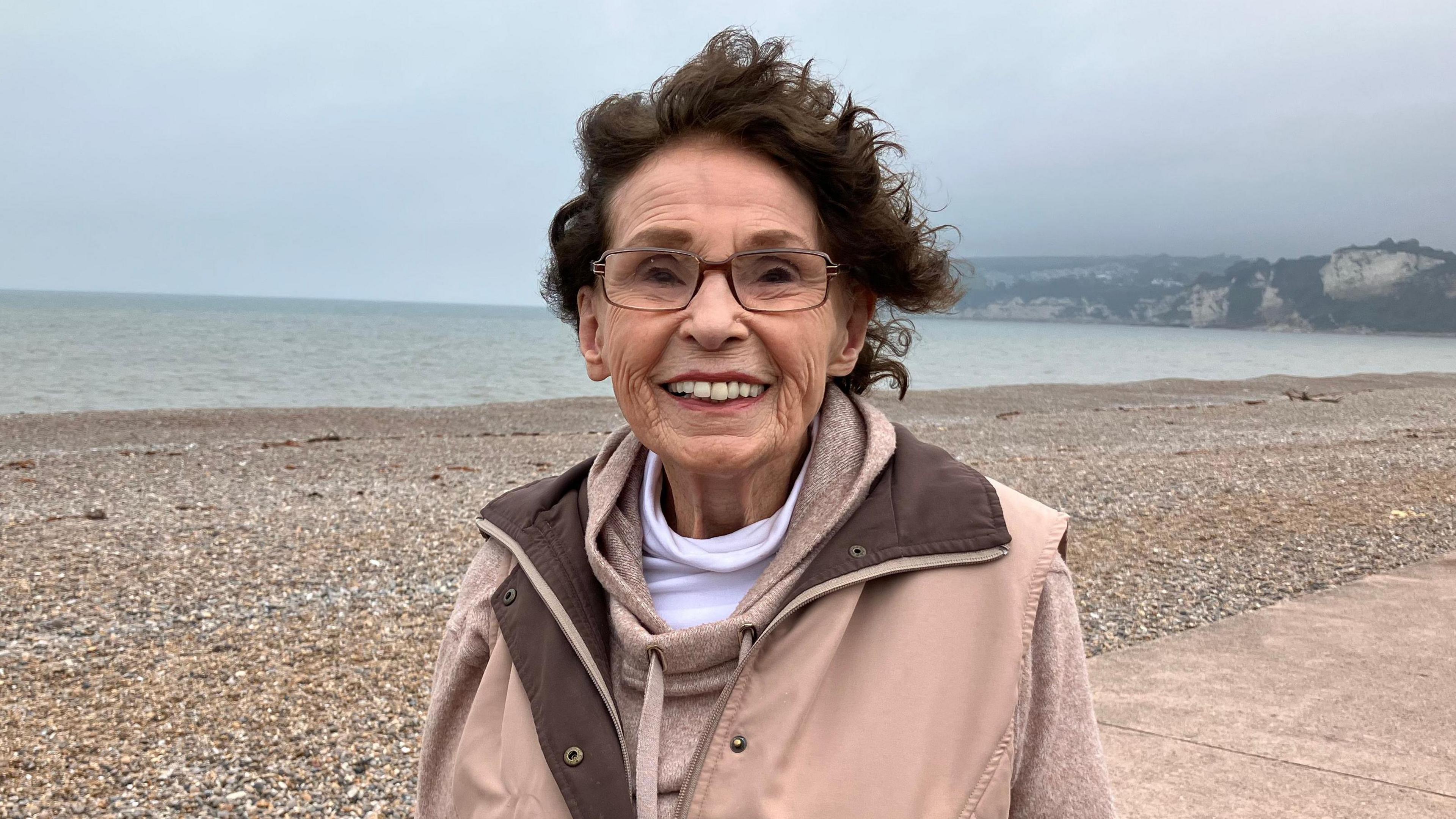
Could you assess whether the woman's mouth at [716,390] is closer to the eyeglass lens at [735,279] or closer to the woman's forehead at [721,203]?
the eyeglass lens at [735,279]

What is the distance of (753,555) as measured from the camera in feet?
6.29

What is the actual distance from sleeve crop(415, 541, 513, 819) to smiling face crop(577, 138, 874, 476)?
0.41m

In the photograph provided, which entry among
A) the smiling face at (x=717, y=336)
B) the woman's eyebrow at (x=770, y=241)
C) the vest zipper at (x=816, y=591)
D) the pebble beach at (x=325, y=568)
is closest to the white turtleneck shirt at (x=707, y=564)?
the smiling face at (x=717, y=336)

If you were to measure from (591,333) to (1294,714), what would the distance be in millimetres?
3704

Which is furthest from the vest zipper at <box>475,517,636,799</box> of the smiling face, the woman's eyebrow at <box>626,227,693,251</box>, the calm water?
the calm water

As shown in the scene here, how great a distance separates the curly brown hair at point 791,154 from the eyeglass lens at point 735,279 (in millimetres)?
104

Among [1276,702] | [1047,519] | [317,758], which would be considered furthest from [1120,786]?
[317,758]

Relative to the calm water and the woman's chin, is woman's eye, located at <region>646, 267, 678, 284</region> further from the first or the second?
the calm water

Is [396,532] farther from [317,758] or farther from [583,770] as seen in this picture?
[583,770]

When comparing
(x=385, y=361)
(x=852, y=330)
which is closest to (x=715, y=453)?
(x=852, y=330)

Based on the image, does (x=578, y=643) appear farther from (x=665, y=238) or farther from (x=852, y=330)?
(x=852, y=330)

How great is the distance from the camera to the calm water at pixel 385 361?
3381 cm

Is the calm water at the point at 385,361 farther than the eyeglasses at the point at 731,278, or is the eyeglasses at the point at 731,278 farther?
the calm water at the point at 385,361

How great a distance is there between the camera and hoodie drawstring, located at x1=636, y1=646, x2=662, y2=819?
1.67 m
